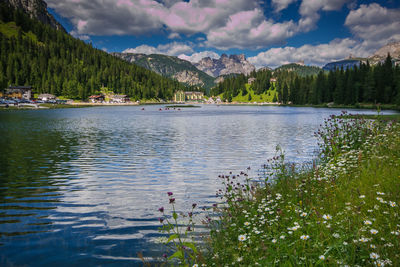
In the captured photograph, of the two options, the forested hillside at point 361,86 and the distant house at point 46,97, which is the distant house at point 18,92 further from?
the forested hillside at point 361,86

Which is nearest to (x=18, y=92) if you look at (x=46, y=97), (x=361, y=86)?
(x=46, y=97)

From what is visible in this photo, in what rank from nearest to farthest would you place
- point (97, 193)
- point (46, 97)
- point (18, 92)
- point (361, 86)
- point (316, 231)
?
point (316, 231), point (97, 193), point (361, 86), point (18, 92), point (46, 97)

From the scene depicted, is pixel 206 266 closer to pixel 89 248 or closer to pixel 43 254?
pixel 89 248

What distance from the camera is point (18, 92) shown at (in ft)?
584

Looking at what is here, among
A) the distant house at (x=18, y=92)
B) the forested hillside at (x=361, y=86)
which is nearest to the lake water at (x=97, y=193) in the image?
the forested hillside at (x=361, y=86)

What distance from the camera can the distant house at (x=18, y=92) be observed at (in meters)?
175

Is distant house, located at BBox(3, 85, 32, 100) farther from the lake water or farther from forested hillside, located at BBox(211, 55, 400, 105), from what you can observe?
forested hillside, located at BBox(211, 55, 400, 105)

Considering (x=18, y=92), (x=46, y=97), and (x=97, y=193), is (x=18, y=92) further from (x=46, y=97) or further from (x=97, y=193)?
(x=97, y=193)

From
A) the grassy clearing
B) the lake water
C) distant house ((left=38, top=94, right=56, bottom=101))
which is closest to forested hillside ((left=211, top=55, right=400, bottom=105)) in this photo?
the lake water

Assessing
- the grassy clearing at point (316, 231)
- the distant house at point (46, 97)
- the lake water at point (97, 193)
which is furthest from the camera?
the distant house at point (46, 97)

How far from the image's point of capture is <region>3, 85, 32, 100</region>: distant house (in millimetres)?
175000

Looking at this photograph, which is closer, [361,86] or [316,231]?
[316,231]

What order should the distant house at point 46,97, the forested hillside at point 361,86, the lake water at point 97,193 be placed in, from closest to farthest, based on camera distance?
1. the lake water at point 97,193
2. the forested hillside at point 361,86
3. the distant house at point 46,97

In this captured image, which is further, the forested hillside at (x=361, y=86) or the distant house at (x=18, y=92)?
the distant house at (x=18, y=92)
